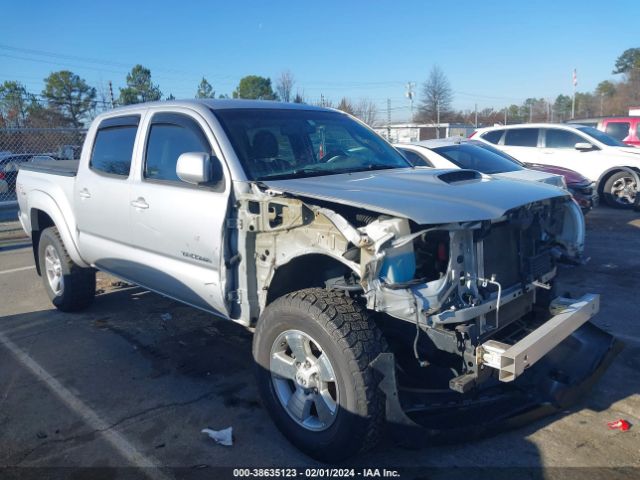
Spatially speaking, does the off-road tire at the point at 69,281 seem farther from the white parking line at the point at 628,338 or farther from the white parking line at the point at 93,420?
the white parking line at the point at 628,338

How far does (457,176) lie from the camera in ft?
11.8

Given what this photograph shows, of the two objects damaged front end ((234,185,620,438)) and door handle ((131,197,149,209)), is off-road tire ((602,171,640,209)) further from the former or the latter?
door handle ((131,197,149,209))

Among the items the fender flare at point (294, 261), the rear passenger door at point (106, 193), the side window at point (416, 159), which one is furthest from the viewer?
the side window at point (416, 159)

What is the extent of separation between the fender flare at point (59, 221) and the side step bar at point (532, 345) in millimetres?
4113

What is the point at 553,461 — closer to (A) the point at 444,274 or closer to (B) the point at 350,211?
A: (A) the point at 444,274

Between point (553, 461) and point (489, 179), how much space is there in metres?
1.79

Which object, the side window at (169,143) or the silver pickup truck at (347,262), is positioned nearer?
the silver pickup truck at (347,262)

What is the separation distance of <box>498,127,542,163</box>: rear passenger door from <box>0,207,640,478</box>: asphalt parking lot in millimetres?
6855

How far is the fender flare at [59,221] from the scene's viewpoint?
5352mm

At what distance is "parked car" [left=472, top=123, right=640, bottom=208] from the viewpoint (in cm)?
1175

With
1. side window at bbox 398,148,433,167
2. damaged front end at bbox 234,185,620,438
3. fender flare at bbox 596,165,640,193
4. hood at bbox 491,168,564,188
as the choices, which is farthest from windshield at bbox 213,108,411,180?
fender flare at bbox 596,165,640,193

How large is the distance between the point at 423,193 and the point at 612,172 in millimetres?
10661

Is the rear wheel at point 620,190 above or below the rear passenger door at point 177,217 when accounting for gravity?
below

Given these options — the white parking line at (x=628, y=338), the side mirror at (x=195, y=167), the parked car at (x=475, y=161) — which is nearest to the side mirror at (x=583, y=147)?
the parked car at (x=475, y=161)
